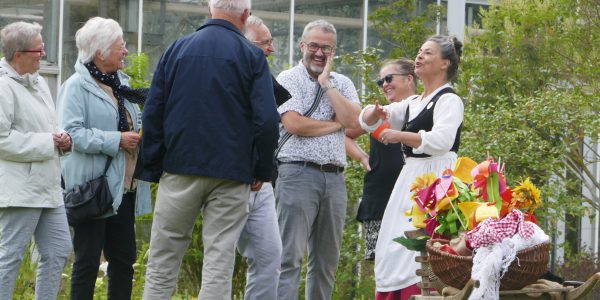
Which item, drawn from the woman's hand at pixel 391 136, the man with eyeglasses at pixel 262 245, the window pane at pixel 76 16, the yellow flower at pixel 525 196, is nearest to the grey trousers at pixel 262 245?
the man with eyeglasses at pixel 262 245

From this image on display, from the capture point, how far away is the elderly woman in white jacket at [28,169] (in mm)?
6922

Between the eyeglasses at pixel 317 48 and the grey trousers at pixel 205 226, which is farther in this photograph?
the eyeglasses at pixel 317 48

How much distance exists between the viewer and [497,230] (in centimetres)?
518

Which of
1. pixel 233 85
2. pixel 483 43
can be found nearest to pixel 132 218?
pixel 233 85

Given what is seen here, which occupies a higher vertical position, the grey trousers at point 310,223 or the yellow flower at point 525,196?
the yellow flower at point 525,196

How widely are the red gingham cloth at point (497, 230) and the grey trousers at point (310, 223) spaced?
2425mm

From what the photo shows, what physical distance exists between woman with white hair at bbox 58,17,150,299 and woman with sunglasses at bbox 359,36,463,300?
1.58 metres

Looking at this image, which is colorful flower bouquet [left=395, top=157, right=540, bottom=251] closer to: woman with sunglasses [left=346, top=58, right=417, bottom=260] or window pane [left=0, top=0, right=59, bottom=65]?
woman with sunglasses [left=346, top=58, right=417, bottom=260]

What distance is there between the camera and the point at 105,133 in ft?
23.5

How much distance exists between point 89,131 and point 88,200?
44cm

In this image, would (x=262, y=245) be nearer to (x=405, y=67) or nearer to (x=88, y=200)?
(x=88, y=200)

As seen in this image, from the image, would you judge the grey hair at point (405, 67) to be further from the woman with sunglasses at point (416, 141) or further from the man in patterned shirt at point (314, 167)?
the woman with sunglasses at point (416, 141)

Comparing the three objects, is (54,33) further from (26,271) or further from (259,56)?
(259,56)

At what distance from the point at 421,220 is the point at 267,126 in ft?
3.19
